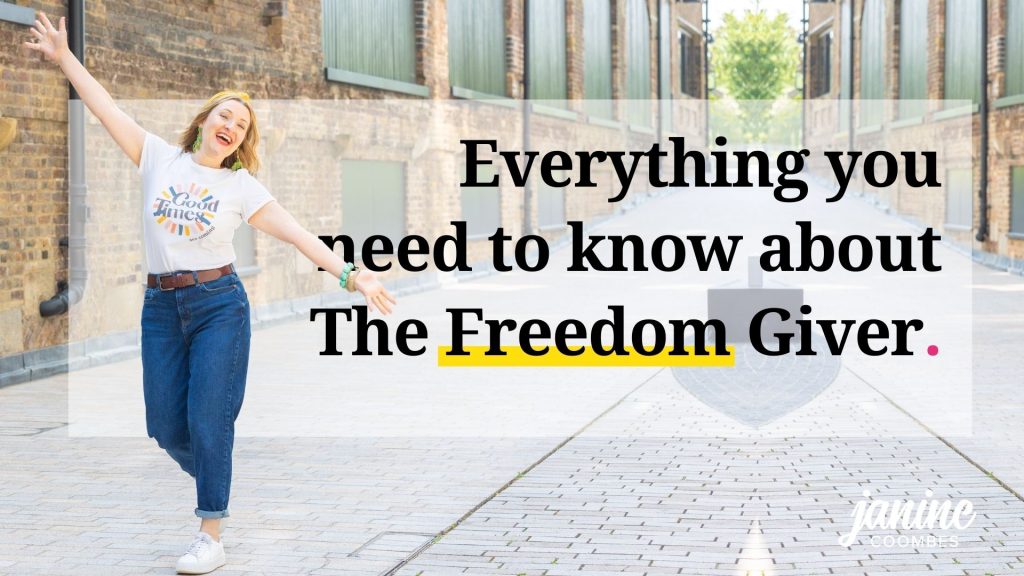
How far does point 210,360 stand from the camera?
18.2 feet

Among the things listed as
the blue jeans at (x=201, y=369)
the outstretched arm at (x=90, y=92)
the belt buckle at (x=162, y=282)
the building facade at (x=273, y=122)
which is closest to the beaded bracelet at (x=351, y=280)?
the blue jeans at (x=201, y=369)

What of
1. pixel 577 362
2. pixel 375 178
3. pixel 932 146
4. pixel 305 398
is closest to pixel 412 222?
pixel 375 178

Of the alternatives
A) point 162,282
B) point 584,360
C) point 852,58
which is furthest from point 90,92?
point 852,58

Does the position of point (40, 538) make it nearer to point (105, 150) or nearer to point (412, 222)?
point (105, 150)

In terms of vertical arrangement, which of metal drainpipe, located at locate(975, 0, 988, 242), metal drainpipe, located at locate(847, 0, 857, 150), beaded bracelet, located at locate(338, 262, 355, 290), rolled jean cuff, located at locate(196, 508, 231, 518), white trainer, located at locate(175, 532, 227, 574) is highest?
metal drainpipe, located at locate(847, 0, 857, 150)

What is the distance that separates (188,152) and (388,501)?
7.16ft

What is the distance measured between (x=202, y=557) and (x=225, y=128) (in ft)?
5.63

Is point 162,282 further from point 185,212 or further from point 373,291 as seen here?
point 373,291

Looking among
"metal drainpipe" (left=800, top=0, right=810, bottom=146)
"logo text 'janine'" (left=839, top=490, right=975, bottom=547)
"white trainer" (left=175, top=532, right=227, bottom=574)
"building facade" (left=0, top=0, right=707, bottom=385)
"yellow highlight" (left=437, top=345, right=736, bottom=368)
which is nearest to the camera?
"white trainer" (left=175, top=532, right=227, bottom=574)

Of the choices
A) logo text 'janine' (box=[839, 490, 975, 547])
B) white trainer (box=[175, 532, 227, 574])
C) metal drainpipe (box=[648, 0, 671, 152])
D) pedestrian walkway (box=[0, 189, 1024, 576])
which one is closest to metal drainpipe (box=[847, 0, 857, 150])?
metal drainpipe (box=[648, 0, 671, 152])

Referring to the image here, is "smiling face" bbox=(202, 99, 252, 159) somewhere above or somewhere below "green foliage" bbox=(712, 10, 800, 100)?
below

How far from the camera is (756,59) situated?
7294cm

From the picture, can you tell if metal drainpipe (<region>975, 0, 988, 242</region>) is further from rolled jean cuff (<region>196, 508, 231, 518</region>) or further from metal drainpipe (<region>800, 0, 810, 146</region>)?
metal drainpipe (<region>800, 0, 810, 146</region>)

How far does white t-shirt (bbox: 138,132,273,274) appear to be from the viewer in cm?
555
